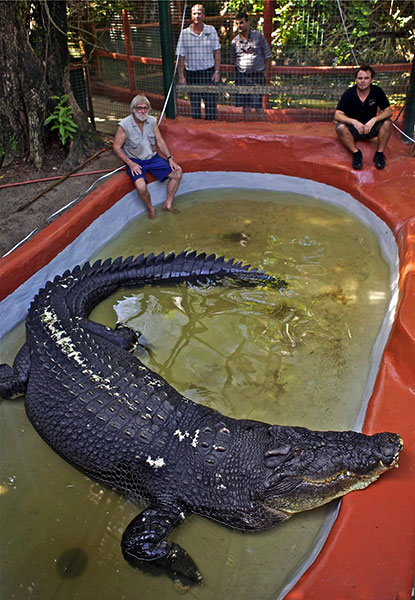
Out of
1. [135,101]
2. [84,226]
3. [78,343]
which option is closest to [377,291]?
[78,343]

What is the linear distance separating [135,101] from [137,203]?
43.2 inches

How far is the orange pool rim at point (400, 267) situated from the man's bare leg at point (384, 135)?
18 cm

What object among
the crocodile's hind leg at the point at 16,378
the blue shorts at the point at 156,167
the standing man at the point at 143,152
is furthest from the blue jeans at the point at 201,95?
the crocodile's hind leg at the point at 16,378

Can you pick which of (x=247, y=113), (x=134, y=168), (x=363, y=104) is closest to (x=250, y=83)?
(x=247, y=113)

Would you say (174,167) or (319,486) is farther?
(174,167)

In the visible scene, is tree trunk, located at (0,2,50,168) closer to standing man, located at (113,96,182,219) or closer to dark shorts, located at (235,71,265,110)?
standing man, located at (113,96,182,219)

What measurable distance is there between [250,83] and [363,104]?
1.85m

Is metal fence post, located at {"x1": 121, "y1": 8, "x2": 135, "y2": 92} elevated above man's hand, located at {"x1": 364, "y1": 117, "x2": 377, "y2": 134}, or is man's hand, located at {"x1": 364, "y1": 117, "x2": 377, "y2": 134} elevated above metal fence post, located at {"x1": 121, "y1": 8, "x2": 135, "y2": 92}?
metal fence post, located at {"x1": 121, "y1": 8, "x2": 135, "y2": 92}

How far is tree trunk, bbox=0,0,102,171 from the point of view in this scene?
5.38m

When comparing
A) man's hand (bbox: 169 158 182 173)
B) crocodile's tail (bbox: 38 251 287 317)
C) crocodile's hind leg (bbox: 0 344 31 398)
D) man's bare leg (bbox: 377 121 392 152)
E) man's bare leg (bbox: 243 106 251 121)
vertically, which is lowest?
crocodile's hind leg (bbox: 0 344 31 398)

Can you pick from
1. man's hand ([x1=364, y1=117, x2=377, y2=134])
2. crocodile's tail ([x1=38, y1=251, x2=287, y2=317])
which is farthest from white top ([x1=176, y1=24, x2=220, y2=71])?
crocodile's tail ([x1=38, y1=251, x2=287, y2=317])

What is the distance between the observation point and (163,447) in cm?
244

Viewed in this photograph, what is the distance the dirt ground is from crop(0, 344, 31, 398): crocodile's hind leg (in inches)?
51.6

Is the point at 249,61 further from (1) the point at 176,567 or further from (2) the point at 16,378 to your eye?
(1) the point at 176,567
